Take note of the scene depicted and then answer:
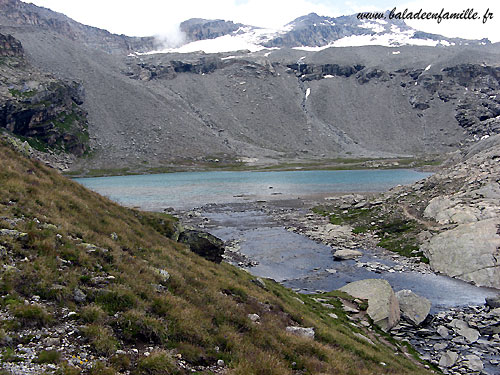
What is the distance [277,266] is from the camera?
1538 inches

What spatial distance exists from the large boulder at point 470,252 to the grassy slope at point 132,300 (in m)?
17.7

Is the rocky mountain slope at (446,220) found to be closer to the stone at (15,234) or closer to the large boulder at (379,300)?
the large boulder at (379,300)

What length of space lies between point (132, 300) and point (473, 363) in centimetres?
1827

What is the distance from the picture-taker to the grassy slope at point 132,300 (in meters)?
9.77

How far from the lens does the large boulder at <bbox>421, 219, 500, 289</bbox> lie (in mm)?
31266

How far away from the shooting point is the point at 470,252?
33.7m

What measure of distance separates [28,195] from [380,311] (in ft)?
72.7

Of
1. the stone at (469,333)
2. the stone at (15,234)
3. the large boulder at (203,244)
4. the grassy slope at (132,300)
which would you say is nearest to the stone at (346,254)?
the stone at (469,333)

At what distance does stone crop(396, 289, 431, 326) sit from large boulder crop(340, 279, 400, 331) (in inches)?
22.7

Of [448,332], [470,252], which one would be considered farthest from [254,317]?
[470,252]

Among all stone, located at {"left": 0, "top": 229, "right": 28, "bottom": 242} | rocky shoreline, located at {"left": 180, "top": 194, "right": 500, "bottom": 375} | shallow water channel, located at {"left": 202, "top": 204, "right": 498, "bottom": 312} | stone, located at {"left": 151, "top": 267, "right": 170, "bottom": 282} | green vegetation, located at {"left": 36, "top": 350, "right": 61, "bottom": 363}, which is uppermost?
stone, located at {"left": 0, "top": 229, "right": 28, "bottom": 242}

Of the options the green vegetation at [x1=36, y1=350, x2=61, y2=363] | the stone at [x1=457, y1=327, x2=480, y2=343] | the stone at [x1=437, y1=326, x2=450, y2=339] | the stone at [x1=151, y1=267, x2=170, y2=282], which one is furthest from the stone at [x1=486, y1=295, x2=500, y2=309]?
the green vegetation at [x1=36, y1=350, x2=61, y2=363]

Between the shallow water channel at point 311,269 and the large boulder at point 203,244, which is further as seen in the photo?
the shallow water channel at point 311,269

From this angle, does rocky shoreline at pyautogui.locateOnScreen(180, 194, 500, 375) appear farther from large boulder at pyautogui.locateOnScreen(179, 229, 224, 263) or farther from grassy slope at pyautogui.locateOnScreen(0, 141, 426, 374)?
large boulder at pyautogui.locateOnScreen(179, 229, 224, 263)
